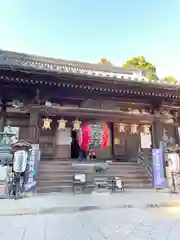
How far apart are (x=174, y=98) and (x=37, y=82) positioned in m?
5.47

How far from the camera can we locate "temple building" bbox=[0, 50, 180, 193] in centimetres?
666

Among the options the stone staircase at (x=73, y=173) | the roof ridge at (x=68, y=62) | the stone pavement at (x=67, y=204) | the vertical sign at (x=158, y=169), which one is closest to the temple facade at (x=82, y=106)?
the vertical sign at (x=158, y=169)

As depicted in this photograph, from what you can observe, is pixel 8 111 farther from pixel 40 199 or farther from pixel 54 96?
pixel 40 199

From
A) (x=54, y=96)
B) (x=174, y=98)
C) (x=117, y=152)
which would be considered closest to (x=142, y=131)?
(x=117, y=152)

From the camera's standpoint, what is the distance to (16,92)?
7098 mm

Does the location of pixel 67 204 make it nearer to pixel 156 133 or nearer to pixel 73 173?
pixel 73 173

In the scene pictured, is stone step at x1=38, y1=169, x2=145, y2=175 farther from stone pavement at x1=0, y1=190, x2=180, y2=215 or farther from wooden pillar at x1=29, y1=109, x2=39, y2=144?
stone pavement at x1=0, y1=190, x2=180, y2=215

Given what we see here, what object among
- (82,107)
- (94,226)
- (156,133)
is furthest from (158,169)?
(94,226)

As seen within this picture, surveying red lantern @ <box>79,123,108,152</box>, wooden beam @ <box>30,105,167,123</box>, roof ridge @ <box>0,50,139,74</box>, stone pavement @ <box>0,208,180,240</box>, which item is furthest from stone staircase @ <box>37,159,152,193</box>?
roof ridge @ <box>0,50,139,74</box>

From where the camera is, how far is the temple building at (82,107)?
666 centimetres

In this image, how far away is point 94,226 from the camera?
133 inches

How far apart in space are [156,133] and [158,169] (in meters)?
1.55

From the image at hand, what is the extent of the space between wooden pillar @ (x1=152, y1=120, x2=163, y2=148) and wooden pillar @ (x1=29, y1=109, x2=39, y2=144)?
4689mm

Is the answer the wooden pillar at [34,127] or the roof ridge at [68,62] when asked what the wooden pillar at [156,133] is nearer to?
the wooden pillar at [34,127]
